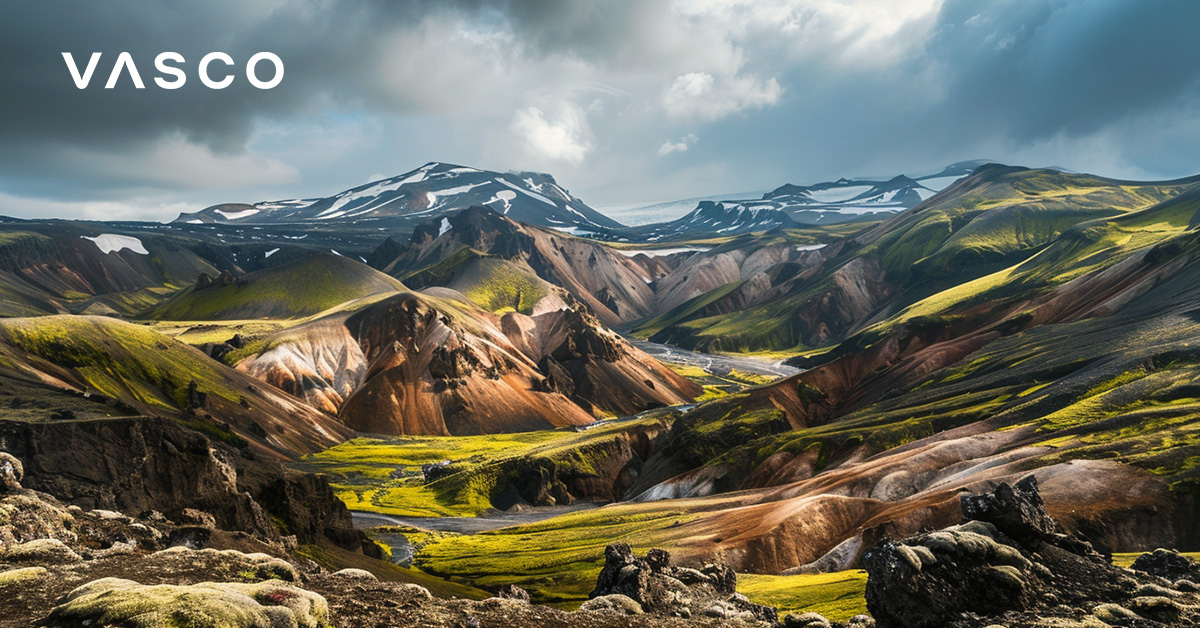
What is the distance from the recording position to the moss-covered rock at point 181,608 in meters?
25.9

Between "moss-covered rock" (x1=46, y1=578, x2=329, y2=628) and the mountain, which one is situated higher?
the mountain

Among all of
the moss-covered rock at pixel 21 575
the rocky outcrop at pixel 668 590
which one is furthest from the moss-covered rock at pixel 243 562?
the rocky outcrop at pixel 668 590

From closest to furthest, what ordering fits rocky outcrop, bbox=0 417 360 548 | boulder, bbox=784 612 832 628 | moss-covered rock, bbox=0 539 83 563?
1. moss-covered rock, bbox=0 539 83 563
2. boulder, bbox=784 612 832 628
3. rocky outcrop, bbox=0 417 360 548

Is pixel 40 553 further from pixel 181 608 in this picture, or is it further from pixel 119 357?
pixel 119 357

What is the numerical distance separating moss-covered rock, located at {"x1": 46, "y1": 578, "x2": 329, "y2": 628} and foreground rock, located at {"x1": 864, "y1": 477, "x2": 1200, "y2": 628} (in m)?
26.2

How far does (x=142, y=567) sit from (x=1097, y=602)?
46643 mm

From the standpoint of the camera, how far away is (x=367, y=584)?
3991 cm

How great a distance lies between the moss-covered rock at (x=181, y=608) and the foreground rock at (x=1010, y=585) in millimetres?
26242

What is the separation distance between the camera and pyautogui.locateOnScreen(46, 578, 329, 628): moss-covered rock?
2592cm

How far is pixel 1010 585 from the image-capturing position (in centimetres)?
3403

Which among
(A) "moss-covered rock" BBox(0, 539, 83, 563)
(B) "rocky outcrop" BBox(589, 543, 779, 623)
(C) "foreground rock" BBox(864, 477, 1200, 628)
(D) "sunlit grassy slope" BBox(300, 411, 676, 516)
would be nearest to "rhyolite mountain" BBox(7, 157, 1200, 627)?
(C) "foreground rock" BBox(864, 477, 1200, 628)

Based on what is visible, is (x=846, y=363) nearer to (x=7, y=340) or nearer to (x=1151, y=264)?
(x=1151, y=264)

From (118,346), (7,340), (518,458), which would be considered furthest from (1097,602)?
(118,346)

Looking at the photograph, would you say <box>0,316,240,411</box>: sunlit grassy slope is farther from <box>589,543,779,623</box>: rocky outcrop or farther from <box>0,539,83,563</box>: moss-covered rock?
<box>589,543,779,623</box>: rocky outcrop
